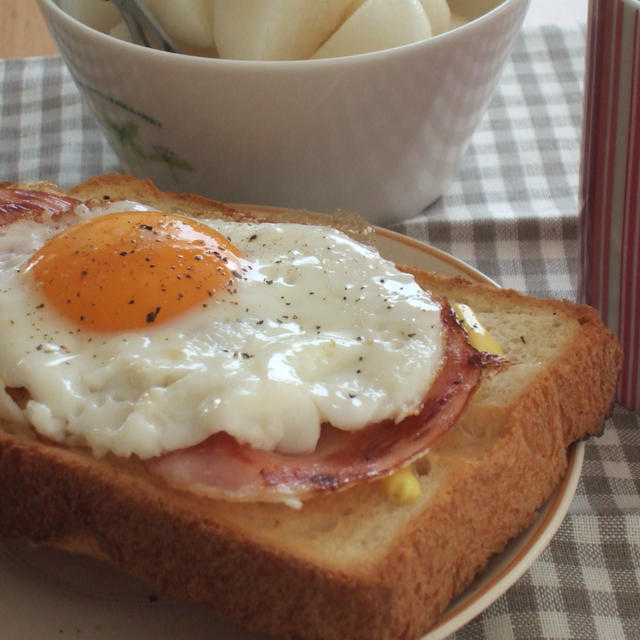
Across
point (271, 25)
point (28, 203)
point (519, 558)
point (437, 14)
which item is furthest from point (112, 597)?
point (437, 14)

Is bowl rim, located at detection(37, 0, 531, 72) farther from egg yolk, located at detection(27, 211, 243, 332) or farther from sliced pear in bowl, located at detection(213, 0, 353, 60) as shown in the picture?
A: egg yolk, located at detection(27, 211, 243, 332)

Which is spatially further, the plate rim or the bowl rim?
the bowl rim

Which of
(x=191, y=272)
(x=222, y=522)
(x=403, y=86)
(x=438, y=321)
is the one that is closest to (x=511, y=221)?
(x=403, y=86)

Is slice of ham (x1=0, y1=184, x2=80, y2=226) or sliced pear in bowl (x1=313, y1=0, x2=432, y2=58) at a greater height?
sliced pear in bowl (x1=313, y1=0, x2=432, y2=58)

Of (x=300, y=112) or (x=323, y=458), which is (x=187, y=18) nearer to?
(x=300, y=112)

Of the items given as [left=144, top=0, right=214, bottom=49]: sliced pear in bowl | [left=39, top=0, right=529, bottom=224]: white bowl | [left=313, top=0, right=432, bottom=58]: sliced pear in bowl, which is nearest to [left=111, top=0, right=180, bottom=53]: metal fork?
[left=144, top=0, right=214, bottom=49]: sliced pear in bowl

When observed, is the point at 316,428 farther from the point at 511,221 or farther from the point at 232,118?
the point at 511,221
